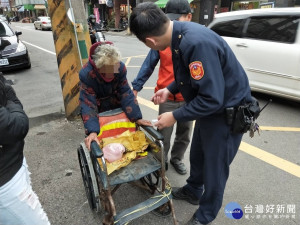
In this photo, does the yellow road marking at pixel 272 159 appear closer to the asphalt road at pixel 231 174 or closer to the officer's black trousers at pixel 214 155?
the asphalt road at pixel 231 174

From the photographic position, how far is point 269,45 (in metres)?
4.10

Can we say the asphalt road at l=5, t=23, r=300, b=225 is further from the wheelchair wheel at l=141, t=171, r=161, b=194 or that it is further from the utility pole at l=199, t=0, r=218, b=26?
the utility pole at l=199, t=0, r=218, b=26

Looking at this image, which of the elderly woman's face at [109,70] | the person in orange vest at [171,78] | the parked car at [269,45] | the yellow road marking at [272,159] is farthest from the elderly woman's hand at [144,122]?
the parked car at [269,45]

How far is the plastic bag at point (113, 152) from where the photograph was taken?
196cm

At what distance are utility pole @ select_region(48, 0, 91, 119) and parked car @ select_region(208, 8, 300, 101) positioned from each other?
8.96 feet

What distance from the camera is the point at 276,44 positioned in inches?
158

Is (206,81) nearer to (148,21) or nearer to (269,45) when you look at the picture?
(148,21)

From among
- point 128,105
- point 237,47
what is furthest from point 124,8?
point 128,105

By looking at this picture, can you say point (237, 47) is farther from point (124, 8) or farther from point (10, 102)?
point (124, 8)

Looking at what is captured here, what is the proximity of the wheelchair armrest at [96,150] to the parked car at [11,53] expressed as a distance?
6.36 metres

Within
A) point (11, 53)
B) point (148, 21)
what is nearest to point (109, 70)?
point (148, 21)

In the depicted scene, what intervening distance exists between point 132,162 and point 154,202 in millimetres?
351

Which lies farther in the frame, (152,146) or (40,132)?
(40,132)

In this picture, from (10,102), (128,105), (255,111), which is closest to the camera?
(10,102)
